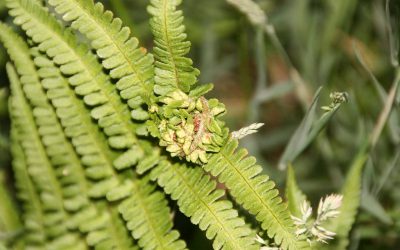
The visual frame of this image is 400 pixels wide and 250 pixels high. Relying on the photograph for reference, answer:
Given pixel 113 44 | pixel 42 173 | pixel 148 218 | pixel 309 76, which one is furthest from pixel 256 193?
pixel 309 76

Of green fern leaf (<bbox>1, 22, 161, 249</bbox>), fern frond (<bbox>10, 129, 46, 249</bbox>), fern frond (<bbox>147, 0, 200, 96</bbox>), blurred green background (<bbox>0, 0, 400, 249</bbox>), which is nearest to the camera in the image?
fern frond (<bbox>147, 0, 200, 96</bbox>)

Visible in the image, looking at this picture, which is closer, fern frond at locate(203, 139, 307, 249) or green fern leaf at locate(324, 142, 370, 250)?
fern frond at locate(203, 139, 307, 249)

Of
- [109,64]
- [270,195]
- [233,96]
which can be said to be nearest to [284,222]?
[270,195]

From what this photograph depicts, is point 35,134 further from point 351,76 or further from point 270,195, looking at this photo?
point 351,76

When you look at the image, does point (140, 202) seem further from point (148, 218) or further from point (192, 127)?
point (192, 127)

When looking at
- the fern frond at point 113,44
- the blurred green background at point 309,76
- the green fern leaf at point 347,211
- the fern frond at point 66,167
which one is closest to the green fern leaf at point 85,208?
the fern frond at point 66,167

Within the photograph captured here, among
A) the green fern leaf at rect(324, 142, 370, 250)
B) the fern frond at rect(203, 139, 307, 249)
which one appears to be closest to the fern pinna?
the fern frond at rect(203, 139, 307, 249)

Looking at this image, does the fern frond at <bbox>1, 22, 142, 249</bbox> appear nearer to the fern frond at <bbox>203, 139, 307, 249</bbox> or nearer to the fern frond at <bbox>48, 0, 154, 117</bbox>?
the fern frond at <bbox>48, 0, 154, 117</bbox>

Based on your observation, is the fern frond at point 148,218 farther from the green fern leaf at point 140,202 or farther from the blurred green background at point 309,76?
the blurred green background at point 309,76
